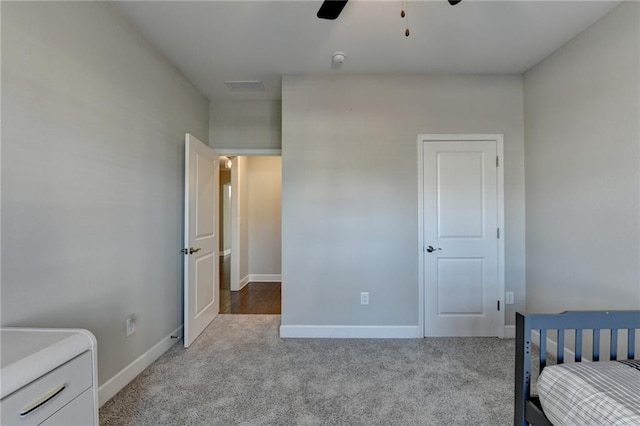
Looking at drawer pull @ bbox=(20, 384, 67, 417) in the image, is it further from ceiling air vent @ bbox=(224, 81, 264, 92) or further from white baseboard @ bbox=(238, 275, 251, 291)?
white baseboard @ bbox=(238, 275, 251, 291)

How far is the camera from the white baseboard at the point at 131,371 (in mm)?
1882

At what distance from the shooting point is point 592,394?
1017 millimetres

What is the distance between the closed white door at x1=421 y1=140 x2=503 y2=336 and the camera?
2.92 metres

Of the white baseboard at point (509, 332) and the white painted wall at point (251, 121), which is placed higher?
the white painted wall at point (251, 121)

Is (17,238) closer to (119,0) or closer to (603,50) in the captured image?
(119,0)

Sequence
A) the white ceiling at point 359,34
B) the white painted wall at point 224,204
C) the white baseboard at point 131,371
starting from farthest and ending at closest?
the white painted wall at point 224,204
the white ceiling at point 359,34
the white baseboard at point 131,371

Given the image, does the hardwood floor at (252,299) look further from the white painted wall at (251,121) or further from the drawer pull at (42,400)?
the drawer pull at (42,400)

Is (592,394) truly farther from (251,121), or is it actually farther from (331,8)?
(251,121)

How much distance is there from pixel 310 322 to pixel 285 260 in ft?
2.15

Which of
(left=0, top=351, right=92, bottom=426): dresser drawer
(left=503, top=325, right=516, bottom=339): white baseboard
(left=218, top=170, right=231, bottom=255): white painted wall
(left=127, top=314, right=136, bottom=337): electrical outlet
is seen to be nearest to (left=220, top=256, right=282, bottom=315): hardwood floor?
(left=127, top=314, right=136, bottom=337): electrical outlet

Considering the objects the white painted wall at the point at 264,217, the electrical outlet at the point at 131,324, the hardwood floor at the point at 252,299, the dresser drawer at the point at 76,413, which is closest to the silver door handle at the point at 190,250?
the electrical outlet at the point at 131,324

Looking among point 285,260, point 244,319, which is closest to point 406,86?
point 285,260

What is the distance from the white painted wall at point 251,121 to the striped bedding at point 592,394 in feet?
10.5

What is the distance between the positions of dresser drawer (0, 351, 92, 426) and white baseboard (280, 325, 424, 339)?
2.00 m
